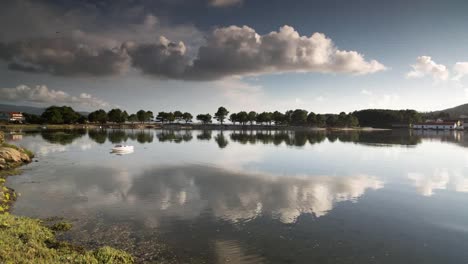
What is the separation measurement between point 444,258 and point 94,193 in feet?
114

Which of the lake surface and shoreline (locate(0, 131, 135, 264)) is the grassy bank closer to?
shoreline (locate(0, 131, 135, 264))

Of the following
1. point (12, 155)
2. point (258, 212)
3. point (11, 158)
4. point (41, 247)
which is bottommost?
point (258, 212)

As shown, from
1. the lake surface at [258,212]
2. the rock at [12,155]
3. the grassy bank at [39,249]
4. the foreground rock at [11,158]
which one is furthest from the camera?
the rock at [12,155]

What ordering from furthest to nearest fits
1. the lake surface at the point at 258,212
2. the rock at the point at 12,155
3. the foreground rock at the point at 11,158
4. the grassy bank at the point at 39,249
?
the rock at the point at 12,155, the foreground rock at the point at 11,158, the lake surface at the point at 258,212, the grassy bank at the point at 39,249

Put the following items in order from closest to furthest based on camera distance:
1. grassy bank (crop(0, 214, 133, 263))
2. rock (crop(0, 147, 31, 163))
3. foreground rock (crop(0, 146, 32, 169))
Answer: grassy bank (crop(0, 214, 133, 263)) → foreground rock (crop(0, 146, 32, 169)) → rock (crop(0, 147, 31, 163))

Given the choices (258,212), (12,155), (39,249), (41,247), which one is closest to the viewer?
(39,249)

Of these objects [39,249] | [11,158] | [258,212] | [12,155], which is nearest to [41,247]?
[39,249]

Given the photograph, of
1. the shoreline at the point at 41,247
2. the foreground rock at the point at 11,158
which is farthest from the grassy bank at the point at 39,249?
the foreground rock at the point at 11,158

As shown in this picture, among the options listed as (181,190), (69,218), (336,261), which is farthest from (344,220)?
(69,218)

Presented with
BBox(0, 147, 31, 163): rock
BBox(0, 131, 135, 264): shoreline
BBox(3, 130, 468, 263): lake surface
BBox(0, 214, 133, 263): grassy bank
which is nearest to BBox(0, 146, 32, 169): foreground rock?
BBox(0, 147, 31, 163): rock

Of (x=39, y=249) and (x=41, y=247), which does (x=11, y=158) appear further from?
(x=39, y=249)

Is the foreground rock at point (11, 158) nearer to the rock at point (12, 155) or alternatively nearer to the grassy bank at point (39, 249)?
the rock at point (12, 155)

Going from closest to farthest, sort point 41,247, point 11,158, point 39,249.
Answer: point 39,249
point 41,247
point 11,158

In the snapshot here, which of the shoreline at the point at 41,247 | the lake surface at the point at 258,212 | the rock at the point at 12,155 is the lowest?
the lake surface at the point at 258,212
